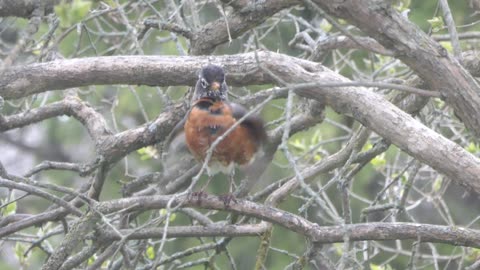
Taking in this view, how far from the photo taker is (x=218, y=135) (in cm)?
405

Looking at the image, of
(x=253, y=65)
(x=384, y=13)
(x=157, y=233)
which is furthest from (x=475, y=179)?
(x=157, y=233)

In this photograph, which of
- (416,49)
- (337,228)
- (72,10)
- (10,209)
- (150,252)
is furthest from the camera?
(150,252)

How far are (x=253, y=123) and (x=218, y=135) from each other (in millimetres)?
169

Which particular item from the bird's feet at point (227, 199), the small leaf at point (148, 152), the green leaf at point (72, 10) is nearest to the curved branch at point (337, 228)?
the bird's feet at point (227, 199)

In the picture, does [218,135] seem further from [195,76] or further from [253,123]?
[195,76]

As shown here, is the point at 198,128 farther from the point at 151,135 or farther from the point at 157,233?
the point at 157,233

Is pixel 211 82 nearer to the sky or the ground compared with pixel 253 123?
nearer to the sky

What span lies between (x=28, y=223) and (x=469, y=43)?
3052 mm

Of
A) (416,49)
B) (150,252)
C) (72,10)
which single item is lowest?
(150,252)

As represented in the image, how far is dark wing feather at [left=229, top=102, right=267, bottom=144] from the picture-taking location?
160 inches

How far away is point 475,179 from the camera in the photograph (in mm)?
3150

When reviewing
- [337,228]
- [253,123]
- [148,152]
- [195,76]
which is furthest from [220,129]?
[148,152]

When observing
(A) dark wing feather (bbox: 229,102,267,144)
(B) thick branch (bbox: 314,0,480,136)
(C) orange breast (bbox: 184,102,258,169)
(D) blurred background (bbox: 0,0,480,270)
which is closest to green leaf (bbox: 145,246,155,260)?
(D) blurred background (bbox: 0,0,480,270)

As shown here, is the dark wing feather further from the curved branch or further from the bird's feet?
the curved branch
